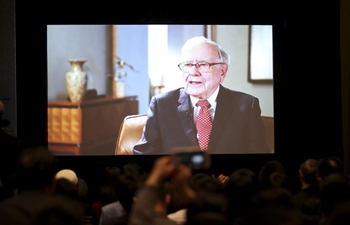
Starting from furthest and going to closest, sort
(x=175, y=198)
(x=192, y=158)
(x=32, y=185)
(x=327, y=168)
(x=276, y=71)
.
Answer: (x=276, y=71) → (x=327, y=168) → (x=175, y=198) → (x=32, y=185) → (x=192, y=158)

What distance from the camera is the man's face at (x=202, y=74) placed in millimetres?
7055

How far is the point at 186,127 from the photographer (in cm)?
711

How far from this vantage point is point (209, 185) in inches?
118

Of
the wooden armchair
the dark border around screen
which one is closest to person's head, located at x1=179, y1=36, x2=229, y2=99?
the dark border around screen

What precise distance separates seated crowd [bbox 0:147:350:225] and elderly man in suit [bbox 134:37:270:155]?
2.96 m

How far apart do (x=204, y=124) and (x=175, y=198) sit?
4066 millimetres

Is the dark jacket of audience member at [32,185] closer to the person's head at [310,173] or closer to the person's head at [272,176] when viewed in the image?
the person's head at [272,176]

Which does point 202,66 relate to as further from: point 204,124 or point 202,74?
point 204,124

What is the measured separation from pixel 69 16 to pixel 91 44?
0.37 m

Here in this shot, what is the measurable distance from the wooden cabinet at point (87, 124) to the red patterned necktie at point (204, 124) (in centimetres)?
66

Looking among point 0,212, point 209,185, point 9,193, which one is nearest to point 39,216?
point 0,212

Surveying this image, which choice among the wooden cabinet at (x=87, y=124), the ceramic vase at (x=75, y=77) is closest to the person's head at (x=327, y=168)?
the wooden cabinet at (x=87, y=124)

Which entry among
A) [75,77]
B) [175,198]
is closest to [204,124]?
[75,77]

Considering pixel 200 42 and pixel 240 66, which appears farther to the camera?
pixel 240 66
